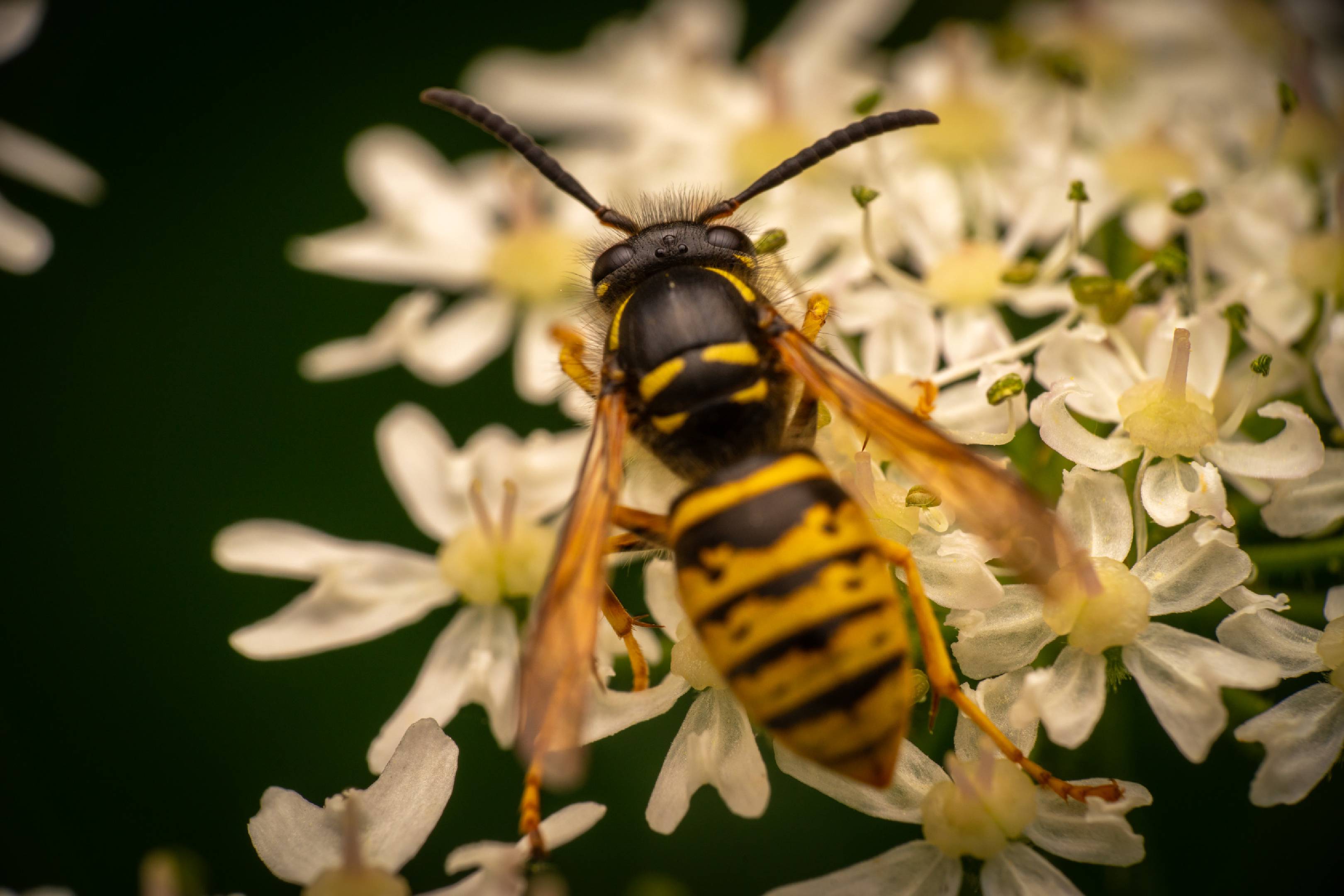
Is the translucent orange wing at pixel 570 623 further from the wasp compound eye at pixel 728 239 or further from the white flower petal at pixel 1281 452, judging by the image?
the white flower petal at pixel 1281 452

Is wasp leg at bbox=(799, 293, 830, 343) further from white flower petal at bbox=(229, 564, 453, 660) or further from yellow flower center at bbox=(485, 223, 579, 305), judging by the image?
yellow flower center at bbox=(485, 223, 579, 305)

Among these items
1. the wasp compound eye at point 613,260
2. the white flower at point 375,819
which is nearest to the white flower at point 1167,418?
the wasp compound eye at point 613,260

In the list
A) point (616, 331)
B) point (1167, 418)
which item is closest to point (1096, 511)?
point (1167, 418)

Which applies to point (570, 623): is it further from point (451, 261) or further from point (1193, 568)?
point (451, 261)

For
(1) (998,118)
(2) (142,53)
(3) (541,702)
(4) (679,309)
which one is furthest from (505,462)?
(2) (142,53)

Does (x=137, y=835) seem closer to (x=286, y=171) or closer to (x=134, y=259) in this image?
(x=134, y=259)

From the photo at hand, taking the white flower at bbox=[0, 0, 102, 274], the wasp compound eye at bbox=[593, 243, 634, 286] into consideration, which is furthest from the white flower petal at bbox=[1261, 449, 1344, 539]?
the white flower at bbox=[0, 0, 102, 274]
